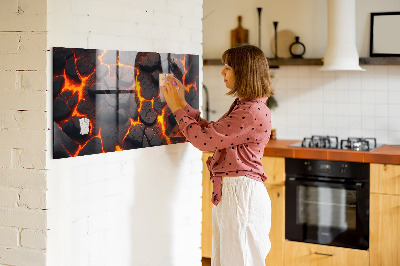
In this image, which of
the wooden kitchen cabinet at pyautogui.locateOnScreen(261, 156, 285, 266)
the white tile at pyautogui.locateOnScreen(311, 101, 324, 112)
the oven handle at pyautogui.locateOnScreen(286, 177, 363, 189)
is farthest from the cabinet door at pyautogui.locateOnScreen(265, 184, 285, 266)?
the white tile at pyautogui.locateOnScreen(311, 101, 324, 112)

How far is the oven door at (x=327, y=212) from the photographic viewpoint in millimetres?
4266

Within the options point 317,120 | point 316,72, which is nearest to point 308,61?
Answer: point 316,72

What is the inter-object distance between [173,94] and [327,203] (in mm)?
1927

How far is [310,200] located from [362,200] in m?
0.39

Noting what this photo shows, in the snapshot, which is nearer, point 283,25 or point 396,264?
point 396,264

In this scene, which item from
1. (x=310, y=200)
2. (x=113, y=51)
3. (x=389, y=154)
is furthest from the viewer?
(x=310, y=200)

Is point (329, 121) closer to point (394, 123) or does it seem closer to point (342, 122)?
point (342, 122)

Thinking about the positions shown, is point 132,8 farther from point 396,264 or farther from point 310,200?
point 396,264

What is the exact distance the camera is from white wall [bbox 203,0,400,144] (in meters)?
4.78

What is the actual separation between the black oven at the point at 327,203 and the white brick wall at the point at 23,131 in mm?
2454

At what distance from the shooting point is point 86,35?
250cm

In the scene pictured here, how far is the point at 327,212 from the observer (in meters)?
4.43

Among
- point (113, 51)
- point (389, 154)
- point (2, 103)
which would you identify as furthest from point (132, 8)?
point (389, 154)

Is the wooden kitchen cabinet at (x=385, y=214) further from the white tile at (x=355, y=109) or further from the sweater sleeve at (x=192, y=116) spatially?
the sweater sleeve at (x=192, y=116)
